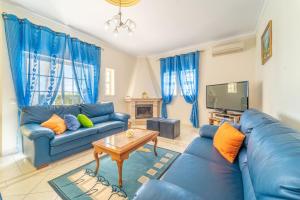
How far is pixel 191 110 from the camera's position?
186 inches

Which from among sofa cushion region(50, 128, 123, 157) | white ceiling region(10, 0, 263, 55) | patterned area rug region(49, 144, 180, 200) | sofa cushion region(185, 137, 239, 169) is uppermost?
white ceiling region(10, 0, 263, 55)

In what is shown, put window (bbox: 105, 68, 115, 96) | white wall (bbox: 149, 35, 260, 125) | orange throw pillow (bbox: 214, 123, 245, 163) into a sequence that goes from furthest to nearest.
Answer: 1. window (bbox: 105, 68, 115, 96)
2. white wall (bbox: 149, 35, 260, 125)
3. orange throw pillow (bbox: 214, 123, 245, 163)

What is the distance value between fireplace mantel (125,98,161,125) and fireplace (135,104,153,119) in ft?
0.09

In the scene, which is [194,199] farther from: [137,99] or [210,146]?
[137,99]

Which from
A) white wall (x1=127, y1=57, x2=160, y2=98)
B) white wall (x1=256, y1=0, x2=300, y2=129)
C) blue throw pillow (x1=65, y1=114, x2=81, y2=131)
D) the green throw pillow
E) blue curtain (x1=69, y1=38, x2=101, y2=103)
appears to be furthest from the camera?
white wall (x1=127, y1=57, x2=160, y2=98)

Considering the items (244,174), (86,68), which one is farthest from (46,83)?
(244,174)

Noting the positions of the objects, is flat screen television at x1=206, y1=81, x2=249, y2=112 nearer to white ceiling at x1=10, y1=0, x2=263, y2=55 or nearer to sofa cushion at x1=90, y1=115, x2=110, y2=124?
white ceiling at x1=10, y1=0, x2=263, y2=55

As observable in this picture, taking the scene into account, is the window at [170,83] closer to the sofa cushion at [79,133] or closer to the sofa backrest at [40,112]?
the sofa cushion at [79,133]

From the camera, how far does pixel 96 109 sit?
3.49m

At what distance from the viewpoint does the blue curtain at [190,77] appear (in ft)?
14.7

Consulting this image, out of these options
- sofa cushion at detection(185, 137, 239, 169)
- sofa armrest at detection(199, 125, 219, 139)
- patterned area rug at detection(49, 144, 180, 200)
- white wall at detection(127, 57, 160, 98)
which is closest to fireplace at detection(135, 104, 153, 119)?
white wall at detection(127, 57, 160, 98)

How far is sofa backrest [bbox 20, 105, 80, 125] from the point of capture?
2.43 meters

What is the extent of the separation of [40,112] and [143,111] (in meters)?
3.25

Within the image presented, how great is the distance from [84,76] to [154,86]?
8.73 ft
